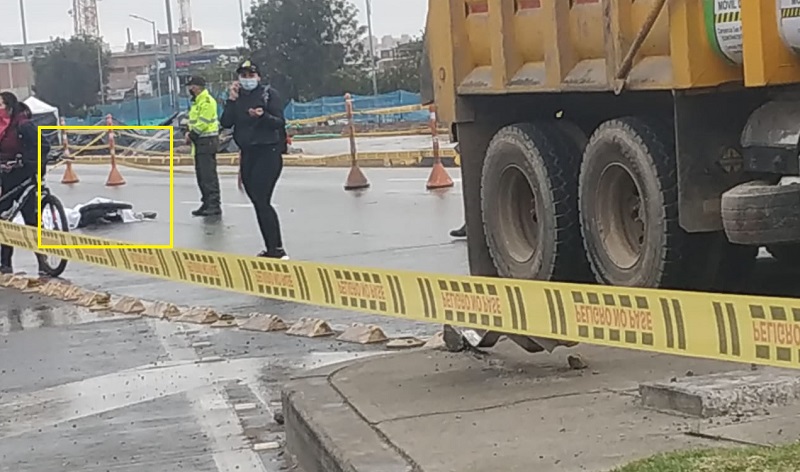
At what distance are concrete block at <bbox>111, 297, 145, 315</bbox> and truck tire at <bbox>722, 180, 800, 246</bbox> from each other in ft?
21.9

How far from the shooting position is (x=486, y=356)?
27.7ft

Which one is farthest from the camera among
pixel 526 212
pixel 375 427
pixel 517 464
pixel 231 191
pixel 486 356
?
pixel 231 191

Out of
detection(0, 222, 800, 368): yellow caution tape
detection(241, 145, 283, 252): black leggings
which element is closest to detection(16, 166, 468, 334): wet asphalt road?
detection(241, 145, 283, 252): black leggings

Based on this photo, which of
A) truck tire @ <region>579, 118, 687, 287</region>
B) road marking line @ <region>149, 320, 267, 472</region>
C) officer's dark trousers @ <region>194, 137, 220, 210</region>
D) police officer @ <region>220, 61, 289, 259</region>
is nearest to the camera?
road marking line @ <region>149, 320, 267, 472</region>

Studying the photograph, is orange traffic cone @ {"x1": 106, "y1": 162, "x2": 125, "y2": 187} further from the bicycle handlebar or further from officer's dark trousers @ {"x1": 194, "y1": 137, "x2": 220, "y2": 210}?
the bicycle handlebar

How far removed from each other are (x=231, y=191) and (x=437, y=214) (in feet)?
27.5

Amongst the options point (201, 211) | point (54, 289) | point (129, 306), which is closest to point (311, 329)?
point (129, 306)

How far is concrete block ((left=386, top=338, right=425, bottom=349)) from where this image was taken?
397 inches

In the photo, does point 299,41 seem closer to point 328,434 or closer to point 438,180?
point 438,180

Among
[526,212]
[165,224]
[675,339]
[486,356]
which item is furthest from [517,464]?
[165,224]

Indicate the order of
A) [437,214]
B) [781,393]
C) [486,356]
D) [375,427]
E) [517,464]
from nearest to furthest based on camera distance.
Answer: [517,464] → [781,393] → [375,427] → [486,356] → [437,214]

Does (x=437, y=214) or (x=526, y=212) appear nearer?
(x=526, y=212)

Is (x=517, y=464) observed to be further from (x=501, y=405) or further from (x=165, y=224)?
(x=165, y=224)

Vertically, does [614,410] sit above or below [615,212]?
below
